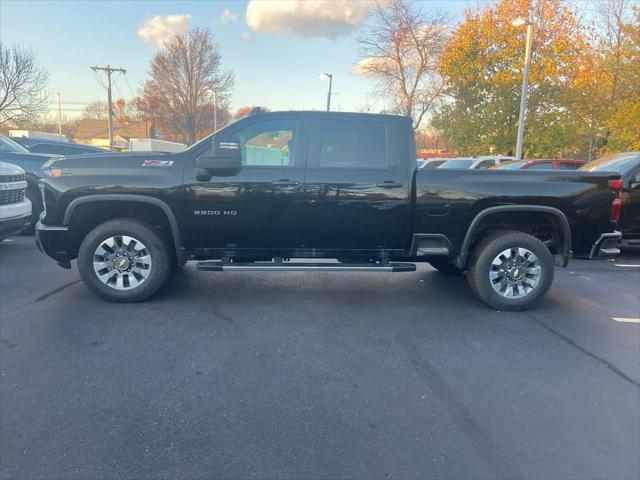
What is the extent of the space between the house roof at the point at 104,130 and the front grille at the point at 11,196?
60.3 m

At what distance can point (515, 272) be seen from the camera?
4.82 meters

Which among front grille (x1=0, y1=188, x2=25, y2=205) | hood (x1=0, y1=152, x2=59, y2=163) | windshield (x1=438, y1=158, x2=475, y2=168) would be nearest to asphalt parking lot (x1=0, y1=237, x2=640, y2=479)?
front grille (x1=0, y1=188, x2=25, y2=205)

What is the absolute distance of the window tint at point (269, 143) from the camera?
4672 mm

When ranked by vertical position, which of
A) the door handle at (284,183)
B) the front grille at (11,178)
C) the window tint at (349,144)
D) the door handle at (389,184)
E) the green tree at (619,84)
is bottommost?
the front grille at (11,178)

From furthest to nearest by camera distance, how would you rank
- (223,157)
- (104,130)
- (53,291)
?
(104,130) < (53,291) < (223,157)

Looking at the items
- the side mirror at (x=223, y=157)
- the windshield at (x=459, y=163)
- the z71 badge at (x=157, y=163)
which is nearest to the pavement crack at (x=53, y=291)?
the z71 badge at (x=157, y=163)

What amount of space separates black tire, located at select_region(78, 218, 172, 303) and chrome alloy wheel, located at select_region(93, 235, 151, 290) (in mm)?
34

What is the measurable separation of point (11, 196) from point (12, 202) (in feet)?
0.30

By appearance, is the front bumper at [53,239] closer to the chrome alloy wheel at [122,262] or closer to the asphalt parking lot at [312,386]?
the chrome alloy wheel at [122,262]

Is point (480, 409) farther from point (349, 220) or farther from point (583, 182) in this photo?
point (583, 182)

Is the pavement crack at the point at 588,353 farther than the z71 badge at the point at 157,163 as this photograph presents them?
No

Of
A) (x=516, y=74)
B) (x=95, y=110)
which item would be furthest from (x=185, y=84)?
(x=95, y=110)

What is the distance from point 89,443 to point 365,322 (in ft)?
8.64

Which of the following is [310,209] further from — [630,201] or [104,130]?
[104,130]
